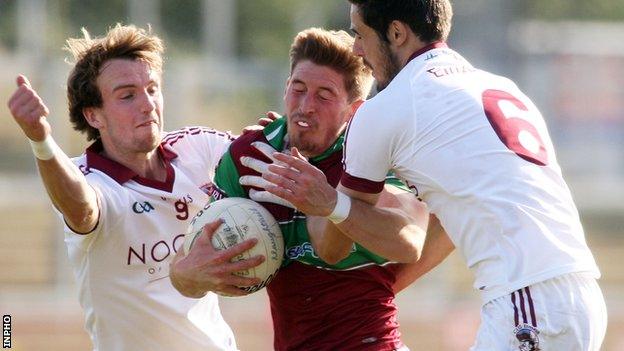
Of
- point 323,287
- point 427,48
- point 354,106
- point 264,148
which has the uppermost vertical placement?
point 427,48

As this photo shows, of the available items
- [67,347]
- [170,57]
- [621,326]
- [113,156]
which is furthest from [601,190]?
[113,156]

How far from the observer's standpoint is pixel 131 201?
6266 mm

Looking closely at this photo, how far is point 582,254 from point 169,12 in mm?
16922

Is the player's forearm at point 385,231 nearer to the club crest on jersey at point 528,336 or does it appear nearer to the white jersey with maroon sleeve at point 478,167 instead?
the white jersey with maroon sleeve at point 478,167

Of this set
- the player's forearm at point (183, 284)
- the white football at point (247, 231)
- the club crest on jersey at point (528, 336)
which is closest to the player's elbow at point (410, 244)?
the white football at point (247, 231)

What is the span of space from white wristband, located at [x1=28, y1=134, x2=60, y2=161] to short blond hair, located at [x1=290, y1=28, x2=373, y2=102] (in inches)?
49.7

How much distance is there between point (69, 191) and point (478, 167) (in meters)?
1.97

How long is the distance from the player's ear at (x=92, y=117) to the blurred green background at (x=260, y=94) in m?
8.21

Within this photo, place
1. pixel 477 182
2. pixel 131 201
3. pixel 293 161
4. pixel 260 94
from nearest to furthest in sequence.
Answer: pixel 477 182 → pixel 293 161 → pixel 131 201 → pixel 260 94

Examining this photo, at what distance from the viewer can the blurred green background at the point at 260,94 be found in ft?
49.3

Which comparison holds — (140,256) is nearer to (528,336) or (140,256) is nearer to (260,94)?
(528,336)

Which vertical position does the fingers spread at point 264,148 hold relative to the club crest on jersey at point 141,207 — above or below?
above

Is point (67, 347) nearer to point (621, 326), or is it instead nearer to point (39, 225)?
point (39, 225)

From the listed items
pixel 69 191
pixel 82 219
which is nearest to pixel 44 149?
pixel 69 191
